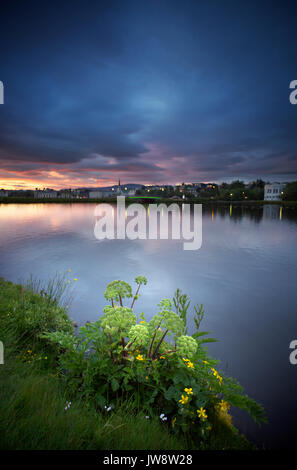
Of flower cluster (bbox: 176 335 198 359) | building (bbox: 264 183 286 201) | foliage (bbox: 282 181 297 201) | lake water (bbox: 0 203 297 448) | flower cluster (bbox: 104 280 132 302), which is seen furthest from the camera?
building (bbox: 264 183 286 201)

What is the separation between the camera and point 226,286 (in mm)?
10414

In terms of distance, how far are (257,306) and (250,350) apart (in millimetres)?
3050

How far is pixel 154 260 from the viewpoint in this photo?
14922mm

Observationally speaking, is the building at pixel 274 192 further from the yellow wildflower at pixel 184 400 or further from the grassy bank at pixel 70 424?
the grassy bank at pixel 70 424

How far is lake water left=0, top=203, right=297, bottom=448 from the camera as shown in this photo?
454 centimetres

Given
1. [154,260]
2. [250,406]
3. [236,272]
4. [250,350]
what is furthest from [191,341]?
[154,260]

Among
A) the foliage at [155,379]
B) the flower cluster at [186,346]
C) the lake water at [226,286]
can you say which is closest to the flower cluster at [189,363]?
the foliage at [155,379]

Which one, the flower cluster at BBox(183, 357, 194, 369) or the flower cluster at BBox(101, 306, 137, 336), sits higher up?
the flower cluster at BBox(101, 306, 137, 336)

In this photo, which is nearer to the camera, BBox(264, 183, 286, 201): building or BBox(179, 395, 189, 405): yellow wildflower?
BBox(179, 395, 189, 405): yellow wildflower

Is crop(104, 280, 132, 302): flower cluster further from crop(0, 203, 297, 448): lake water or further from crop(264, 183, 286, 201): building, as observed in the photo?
crop(264, 183, 286, 201): building

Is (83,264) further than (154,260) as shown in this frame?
No

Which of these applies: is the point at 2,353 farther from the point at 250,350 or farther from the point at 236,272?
the point at 236,272

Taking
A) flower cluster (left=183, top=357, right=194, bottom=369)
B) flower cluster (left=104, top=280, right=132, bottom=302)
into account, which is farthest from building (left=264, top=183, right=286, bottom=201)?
flower cluster (left=104, top=280, right=132, bottom=302)

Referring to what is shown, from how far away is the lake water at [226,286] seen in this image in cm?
454
